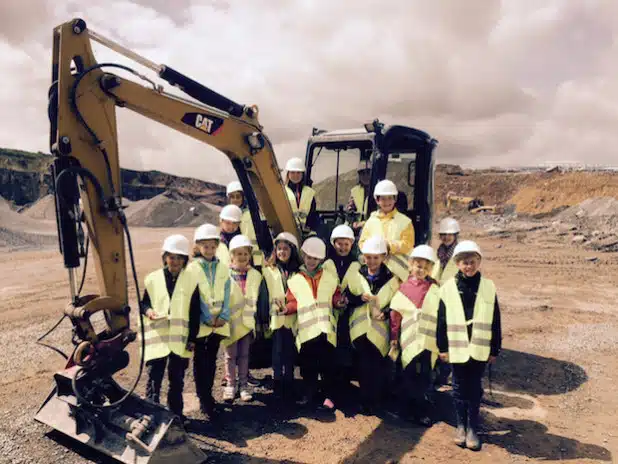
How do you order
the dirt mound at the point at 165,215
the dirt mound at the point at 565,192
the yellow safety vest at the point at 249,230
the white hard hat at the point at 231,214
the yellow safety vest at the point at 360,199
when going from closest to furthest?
the white hard hat at the point at 231,214 < the yellow safety vest at the point at 249,230 < the yellow safety vest at the point at 360,199 < the dirt mound at the point at 165,215 < the dirt mound at the point at 565,192

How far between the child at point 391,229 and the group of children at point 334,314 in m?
0.01

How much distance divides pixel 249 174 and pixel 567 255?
15.9 m

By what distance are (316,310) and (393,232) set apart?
130cm

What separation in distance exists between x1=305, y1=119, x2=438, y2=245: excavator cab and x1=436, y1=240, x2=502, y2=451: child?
2040 mm

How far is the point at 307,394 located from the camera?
5.64 m

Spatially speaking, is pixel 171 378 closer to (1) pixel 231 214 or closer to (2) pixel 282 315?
(2) pixel 282 315

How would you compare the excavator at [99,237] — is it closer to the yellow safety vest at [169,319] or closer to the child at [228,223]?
the yellow safety vest at [169,319]

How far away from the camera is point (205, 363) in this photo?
16.8 feet

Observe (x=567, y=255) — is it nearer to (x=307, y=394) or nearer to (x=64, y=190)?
(x=307, y=394)

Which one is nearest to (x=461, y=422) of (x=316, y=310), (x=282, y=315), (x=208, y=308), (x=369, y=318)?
(x=369, y=318)

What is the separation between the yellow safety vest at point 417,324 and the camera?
4.96 m

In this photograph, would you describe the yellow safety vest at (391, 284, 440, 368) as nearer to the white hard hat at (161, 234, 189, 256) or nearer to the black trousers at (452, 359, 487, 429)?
the black trousers at (452, 359, 487, 429)

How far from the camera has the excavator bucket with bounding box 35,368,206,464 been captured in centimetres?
396

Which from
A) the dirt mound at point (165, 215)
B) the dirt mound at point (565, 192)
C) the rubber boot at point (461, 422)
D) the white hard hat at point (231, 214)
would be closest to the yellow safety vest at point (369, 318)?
the rubber boot at point (461, 422)
